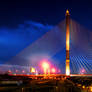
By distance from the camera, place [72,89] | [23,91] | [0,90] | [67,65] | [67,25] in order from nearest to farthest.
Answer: [23,91], [0,90], [72,89], [67,65], [67,25]

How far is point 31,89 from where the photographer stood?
11.9 m

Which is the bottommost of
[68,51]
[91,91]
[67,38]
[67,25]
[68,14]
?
[91,91]

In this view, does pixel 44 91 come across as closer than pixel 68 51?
Yes

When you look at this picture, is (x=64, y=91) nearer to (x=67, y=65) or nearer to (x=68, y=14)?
Answer: (x=67, y=65)

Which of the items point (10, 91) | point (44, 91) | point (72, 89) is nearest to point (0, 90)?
point (10, 91)

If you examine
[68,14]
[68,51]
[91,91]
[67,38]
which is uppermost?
[68,14]

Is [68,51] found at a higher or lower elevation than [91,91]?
higher

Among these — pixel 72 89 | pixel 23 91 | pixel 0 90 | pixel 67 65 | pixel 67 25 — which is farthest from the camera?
pixel 67 25

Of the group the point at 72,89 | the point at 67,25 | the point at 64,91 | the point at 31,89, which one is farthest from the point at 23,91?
the point at 67,25

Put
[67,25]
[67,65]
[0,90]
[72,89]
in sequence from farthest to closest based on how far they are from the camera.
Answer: [67,25], [67,65], [72,89], [0,90]

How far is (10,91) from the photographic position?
39.3ft

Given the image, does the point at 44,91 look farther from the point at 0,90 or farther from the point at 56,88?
the point at 0,90

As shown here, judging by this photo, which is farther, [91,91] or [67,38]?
[67,38]

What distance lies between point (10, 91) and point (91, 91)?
583cm
